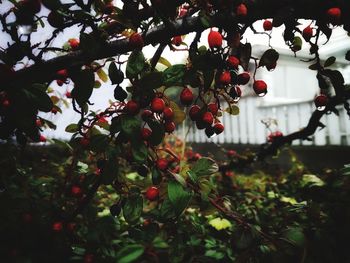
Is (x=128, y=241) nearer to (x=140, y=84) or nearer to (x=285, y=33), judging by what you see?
(x=140, y=84)

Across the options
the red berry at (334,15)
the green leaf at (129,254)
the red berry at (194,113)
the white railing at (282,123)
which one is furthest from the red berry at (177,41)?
the white railing at (282,123)

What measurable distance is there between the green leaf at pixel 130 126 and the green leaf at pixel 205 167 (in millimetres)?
364

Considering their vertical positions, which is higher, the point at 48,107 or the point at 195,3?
the point at 195,3

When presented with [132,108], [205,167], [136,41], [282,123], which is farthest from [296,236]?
[282,123]

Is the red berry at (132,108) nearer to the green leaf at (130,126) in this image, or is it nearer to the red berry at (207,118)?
the green leaf at (130,126)

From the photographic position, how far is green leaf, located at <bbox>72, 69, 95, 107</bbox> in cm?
79

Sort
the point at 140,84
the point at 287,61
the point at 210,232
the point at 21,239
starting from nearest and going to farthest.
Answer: the point at 140,84
the point at 21,239
the point at 210,232
the point at 287,61

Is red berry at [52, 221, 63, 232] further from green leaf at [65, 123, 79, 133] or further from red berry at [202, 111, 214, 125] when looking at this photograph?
red berry at [202, 111, 214, 125]

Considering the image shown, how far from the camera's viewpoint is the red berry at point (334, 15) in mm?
818

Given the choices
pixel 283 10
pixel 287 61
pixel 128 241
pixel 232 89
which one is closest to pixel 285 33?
pixel 283 10

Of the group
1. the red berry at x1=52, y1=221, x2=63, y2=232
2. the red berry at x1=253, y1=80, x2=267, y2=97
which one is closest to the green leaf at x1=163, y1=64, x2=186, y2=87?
the red berry at x1=253, y1=80, x2=267, y2=97

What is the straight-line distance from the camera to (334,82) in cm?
105

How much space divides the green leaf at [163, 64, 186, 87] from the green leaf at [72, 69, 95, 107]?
224mm

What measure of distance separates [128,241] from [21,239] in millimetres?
577
